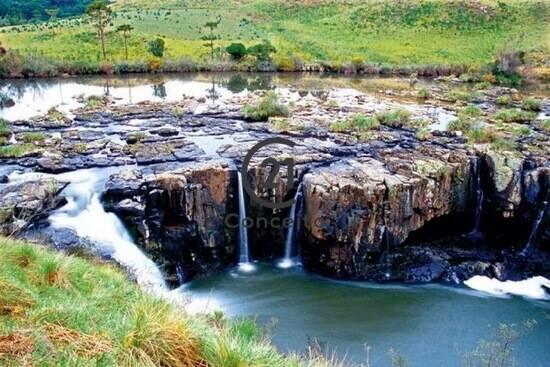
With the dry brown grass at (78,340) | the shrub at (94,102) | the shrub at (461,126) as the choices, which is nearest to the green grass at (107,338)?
the dry brown grass at (78,340)

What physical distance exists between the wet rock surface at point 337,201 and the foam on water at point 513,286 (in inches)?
14.9

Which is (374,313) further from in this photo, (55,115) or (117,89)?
(117,89)

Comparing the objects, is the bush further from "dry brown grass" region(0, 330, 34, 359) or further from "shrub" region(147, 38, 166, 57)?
"dry brown grass" region(0, 330, 34, 359)

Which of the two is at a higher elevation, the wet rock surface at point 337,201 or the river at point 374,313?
the wet rock surface at point 337,201

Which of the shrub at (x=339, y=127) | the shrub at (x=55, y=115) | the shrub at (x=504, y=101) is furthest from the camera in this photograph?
the shrub at (x=504, y=101)

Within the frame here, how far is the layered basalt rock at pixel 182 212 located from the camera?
15.1 metres

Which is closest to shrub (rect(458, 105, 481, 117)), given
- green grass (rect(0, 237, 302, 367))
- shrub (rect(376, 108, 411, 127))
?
shrub (rect(376, 108, 411, 127))

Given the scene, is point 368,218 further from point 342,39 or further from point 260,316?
point 342,39

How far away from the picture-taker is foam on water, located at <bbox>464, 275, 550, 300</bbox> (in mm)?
15477

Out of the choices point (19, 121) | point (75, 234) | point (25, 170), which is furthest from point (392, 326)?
point (19, 121)

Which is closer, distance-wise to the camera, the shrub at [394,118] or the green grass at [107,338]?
the green grass at [107,338]

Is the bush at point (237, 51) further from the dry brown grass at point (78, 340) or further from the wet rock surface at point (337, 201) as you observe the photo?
the dry brown grass at point (78, 340)

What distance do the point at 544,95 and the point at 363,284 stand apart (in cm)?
2705

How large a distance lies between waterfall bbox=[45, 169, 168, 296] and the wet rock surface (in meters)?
0.36
